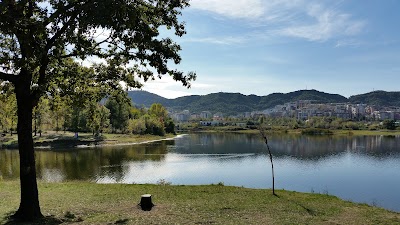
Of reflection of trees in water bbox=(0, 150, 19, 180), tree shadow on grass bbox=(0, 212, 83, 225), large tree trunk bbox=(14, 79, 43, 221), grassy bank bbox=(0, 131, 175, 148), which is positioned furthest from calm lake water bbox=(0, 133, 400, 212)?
grassy bank bbox=(0, 131, 175, 148)

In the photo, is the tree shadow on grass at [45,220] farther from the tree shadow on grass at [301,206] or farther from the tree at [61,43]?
the tree shadow on grass at [301,206]

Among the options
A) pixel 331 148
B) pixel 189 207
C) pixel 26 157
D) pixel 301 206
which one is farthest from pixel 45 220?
pixel 331 148

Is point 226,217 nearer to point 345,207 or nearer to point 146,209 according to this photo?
point 146,209

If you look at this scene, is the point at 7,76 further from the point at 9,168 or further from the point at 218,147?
the point at 218,147

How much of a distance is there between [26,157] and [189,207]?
706 cm

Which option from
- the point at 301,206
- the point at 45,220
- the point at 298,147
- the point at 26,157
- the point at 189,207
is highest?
the point at 26,157

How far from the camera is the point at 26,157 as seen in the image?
1212cm

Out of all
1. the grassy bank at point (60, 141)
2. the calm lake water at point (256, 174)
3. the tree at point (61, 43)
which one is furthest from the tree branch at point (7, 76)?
the grassy bank at point (60, 141)

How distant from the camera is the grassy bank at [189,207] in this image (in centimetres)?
1316

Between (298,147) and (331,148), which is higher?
(298,147)

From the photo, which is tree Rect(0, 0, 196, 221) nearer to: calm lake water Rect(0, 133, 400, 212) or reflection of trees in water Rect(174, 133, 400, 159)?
calm lake water Rect(0, 133, 400, 212)

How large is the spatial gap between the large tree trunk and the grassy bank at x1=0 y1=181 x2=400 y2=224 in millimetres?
646

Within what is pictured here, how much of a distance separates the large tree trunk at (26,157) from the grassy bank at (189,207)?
65cm

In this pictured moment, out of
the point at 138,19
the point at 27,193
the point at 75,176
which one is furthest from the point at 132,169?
the point at 138,19
